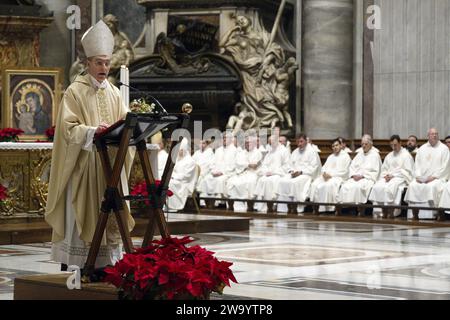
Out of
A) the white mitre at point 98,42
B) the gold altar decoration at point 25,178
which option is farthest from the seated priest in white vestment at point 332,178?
the white mitre at point 98,42

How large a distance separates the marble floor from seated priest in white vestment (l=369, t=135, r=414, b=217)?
74.0 inches

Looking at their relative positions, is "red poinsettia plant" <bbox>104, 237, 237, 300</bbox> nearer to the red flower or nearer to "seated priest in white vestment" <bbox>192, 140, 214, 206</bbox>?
the red flower

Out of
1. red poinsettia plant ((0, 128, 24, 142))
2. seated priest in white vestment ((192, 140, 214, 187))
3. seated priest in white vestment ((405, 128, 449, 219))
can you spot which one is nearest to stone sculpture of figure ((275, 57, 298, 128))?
seated priest in white vestment ((192, 140, 214, 187))

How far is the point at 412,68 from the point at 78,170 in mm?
12932

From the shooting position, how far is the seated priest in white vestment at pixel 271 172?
17.4 meters

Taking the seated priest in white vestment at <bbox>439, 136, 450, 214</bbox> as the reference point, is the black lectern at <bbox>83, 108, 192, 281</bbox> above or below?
above

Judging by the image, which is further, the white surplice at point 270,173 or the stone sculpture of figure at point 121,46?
the stone sculpture of figure at point 121,46

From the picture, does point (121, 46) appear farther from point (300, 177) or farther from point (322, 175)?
point (322, 175)

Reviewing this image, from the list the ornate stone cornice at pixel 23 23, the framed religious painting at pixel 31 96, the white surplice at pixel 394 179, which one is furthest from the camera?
the ornate stone cornice at pixel 23 23

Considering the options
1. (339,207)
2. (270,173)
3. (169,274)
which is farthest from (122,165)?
(270,173)

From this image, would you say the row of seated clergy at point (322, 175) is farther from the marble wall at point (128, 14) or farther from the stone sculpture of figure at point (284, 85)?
the marble wall at point (128, 14)

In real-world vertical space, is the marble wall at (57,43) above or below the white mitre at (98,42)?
above

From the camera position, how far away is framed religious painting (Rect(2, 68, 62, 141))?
46.5ft

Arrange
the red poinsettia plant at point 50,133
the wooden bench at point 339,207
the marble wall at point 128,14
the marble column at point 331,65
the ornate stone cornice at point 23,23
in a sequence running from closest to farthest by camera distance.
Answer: the red poinsettia plant at point 50,133 < the wooden bench at point 339,207 < the marble column at point 331,65 < the ornate stone cornice at point 23,23 < the marble wall at point 128,14
